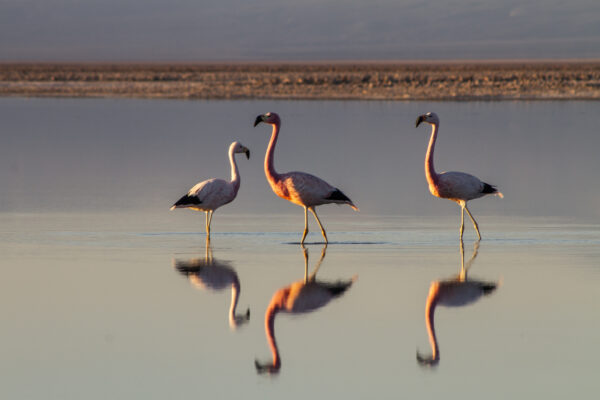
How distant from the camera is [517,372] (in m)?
6.24

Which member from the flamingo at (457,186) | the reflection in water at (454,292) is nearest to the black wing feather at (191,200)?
the flamingo at (457,186)

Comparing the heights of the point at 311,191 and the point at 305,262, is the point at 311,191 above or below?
above

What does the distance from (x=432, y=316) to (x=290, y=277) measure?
5.92 ft

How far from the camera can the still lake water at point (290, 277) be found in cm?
619

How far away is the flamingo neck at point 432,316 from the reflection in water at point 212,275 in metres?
1.23

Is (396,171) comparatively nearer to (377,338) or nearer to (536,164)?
(536,164)

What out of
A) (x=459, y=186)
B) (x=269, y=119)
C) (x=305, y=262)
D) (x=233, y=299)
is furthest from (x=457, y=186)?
(x=233, y=299)

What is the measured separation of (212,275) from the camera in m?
9.16

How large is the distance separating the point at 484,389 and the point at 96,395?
2075 millimetres

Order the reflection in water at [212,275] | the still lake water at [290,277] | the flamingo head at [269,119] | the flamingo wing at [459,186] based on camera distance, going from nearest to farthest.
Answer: the still lake water at [290,277], the reflection in water at [212,275], the flamingo wing at [459,186], the flamingo head at [269,119]

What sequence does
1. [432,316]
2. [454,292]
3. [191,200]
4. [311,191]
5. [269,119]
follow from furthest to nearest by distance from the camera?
[269,119] → [191,200] → [311,191] → [454,292] → [432,316]

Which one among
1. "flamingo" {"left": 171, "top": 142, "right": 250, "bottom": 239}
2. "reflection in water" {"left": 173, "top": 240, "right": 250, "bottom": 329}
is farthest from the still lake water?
"flamingo" {"left": 171, "top": 142, "right": 250, "bottom": 239}

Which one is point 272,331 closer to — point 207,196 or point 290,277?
point 290,277

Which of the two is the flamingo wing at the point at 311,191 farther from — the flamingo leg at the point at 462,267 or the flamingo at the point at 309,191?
the flamingo leg at the point at 462,267
